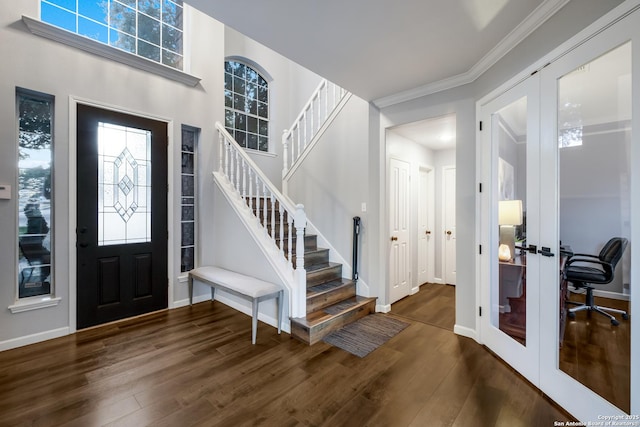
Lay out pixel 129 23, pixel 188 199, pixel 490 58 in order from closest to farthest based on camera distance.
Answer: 1. pixel 490 58
2. pixel 129 23
3. pixel 188 199

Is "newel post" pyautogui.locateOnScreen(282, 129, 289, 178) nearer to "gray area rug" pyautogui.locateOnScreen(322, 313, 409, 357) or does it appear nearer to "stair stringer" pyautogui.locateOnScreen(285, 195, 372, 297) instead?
"stair stringer" pyautogui.locateOnScreen(285, 195, 372, 297)

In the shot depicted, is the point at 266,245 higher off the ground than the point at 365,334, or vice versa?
the point at 266,245

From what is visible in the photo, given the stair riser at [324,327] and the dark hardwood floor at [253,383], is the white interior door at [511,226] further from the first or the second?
the stair riser at [324,327]

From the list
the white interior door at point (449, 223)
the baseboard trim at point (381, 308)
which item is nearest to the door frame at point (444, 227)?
the white interior door at point (449, 223)

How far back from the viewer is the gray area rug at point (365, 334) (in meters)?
2.65

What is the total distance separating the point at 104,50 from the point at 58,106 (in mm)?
822

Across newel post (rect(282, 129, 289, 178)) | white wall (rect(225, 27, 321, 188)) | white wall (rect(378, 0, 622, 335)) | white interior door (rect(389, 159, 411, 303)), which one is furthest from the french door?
white wall (rect(225, 27, 321, 188))

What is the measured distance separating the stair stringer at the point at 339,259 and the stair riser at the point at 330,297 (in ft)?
0.33

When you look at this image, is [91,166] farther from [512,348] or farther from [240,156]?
[512,348]

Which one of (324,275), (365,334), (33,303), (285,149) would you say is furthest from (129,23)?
(365,334)

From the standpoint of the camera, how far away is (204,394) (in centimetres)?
197

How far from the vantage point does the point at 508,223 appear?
2412 mm

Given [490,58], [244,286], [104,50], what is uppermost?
[104,50]

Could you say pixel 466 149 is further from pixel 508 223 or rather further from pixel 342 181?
pixel 342 181
